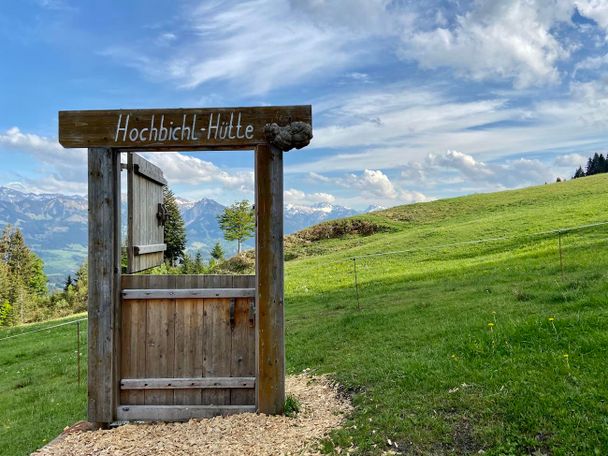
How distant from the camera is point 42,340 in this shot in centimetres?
1827

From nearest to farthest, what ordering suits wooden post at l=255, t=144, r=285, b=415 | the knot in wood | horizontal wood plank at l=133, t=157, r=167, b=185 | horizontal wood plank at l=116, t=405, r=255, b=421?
the knot in wood → wooden post at l=255, t=144, r=285, b=415 → horizontal wood plank at l=116, t=405, r=255, b=421 → horizontal wood plank at l=133, t=157, r=167, b=185

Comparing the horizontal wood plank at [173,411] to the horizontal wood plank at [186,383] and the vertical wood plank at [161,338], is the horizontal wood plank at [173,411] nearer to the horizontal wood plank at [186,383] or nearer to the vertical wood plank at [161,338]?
the vertical wood plank at [161,338]

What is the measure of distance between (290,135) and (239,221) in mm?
26964

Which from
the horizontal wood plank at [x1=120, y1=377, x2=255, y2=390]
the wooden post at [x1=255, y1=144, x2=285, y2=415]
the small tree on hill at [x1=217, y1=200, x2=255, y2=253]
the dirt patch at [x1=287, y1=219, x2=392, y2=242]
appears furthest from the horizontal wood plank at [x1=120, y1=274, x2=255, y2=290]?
the dirt patch at [x1=287, y1=219, x2=392, y2=242]

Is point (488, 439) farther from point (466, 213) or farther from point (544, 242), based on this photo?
point (466, 213)

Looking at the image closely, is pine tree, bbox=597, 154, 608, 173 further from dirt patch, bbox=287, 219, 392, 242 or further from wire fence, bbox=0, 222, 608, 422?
wire fence, bbox=0, 222, 608, 422

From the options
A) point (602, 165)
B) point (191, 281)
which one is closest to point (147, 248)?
point (191, 281)

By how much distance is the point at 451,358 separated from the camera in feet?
21.6

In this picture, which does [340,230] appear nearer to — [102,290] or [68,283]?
[102,290]

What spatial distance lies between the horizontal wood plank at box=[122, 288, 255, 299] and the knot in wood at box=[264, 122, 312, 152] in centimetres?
194

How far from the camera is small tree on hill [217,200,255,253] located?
104 ft

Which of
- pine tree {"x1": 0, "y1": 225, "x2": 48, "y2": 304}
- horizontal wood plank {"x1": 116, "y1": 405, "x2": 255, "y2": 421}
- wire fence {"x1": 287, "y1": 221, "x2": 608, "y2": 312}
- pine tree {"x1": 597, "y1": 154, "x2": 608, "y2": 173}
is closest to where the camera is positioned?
horizontal wood plank {"x1": 116, "y1": 405, "x2": 255, "y2": 421}

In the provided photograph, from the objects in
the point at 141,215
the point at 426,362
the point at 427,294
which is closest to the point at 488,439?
the point at 426,362

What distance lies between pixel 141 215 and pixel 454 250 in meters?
19.5
